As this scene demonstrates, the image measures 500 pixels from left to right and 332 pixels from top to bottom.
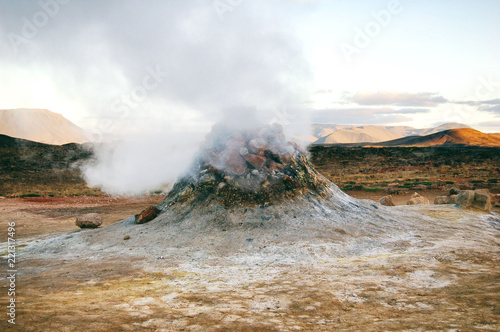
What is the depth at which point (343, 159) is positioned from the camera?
35.9m

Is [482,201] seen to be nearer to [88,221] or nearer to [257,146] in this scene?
[257,146]

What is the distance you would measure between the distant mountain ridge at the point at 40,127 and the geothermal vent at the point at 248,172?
11309 centimetres

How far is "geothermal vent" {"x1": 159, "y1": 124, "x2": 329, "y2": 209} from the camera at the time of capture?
7414mm

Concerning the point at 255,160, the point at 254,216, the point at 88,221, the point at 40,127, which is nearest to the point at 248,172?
the point at 255,160

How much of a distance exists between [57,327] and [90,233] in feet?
16.5

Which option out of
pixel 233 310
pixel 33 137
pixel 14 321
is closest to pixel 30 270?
pixel 14 321

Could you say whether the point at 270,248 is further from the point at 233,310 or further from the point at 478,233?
the point at 478,233

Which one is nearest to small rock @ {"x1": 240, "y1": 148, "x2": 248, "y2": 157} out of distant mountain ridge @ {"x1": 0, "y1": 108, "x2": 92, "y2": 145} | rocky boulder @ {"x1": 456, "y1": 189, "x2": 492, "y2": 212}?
rocky boulder @ {"x1": 456, "y1": 189, "x2": 492, "y2": 212}

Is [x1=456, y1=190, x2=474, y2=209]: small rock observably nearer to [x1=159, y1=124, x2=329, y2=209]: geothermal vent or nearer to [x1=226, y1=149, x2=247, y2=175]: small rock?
[x1=159, y1=124, x2=329, y2=209]: geothermal vent

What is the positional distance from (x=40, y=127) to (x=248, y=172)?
447ft

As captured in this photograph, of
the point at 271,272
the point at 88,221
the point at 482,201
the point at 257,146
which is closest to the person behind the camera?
the point at 271,272

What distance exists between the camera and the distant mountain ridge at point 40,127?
109 meters

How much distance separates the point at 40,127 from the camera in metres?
118

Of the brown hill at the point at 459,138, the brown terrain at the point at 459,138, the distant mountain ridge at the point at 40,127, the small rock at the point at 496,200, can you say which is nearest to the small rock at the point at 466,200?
the small rock at the point at 496,200
